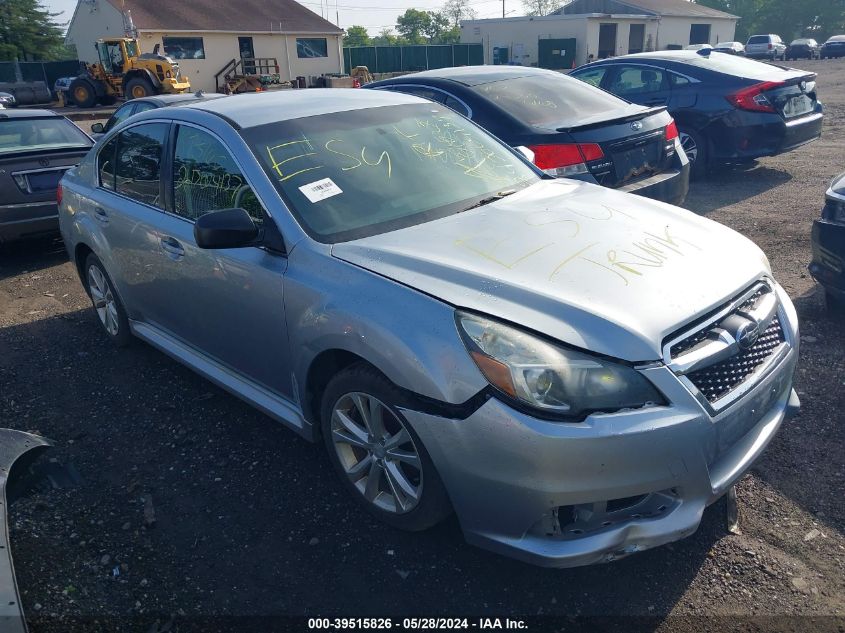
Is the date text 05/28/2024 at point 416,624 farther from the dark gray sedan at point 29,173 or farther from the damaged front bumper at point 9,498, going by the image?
the dark gray sedan at point 29,173

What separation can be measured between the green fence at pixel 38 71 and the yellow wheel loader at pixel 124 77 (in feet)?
44.3

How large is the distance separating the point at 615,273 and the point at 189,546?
7.05ft

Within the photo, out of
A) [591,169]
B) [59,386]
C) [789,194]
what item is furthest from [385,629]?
[789,194]

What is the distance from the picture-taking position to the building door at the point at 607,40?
50.9m

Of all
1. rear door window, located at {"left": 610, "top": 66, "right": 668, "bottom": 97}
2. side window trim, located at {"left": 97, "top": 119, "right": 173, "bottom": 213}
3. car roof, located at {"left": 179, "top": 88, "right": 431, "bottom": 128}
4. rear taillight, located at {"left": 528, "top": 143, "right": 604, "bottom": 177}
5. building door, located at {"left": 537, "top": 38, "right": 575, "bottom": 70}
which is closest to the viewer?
car roof, located at {"left": 179, "top": 88, "right": 431, "bottom": 128}

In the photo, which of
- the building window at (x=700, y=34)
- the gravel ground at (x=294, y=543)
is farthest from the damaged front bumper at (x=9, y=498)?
the building window at (x=700, y=34)

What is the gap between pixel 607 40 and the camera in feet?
170

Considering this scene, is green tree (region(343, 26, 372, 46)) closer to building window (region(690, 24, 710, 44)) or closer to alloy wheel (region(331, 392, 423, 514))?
building window (region(690, 24, 710, 44))

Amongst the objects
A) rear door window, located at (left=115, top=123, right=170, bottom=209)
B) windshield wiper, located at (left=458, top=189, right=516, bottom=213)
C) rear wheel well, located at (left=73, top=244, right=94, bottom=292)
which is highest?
rear door window, located at (left=115, top=123, right=170, bottom=209)

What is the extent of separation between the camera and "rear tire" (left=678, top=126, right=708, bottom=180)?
28.6 ft

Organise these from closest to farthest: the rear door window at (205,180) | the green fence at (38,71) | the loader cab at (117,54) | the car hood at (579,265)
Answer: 1. the car hood at (579,265)
2. the rear door window at (205,180)
3. the loader cab at (117,54)
4. the green fence at (38,71)

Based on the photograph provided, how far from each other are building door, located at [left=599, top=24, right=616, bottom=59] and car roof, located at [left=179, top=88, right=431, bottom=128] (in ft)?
170

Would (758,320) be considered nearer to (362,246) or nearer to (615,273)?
(615,273)

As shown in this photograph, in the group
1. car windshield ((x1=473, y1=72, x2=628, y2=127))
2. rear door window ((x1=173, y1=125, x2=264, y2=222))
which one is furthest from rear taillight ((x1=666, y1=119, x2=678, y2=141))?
rear door window ((x1=173, y1=125, x2=264, y2=222))
